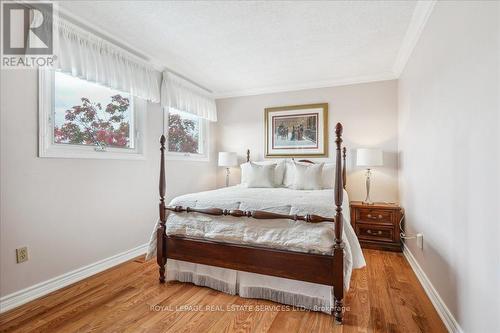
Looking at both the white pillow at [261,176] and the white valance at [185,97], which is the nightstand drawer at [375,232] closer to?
the white pillow at [261,176]

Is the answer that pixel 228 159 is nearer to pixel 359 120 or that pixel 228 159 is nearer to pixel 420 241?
pixel 359 120

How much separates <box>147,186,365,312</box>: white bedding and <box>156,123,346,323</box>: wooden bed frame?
0.05 meters

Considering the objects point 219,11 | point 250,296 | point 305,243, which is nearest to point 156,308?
point 250,296

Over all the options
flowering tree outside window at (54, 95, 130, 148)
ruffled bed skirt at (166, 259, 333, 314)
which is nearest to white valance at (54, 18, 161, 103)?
flowering tree outside window at (54, 95, 130, 148)

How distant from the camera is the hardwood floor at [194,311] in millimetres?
1639

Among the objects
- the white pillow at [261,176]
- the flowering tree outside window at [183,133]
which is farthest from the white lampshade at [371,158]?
the flowering tree outside window at [183,133]

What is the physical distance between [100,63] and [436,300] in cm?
356

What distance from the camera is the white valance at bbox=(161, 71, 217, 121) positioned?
3.30m

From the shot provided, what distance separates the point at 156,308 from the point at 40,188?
1.37m

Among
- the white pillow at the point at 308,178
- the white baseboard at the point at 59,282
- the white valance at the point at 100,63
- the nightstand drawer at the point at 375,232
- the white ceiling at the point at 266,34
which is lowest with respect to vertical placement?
the white baseboard at the point at 59,282

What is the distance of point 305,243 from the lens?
5.88ft

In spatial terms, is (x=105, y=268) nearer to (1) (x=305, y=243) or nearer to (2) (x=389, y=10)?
(1) (x=305, y=243)

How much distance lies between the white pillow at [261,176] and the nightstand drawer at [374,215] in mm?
1238

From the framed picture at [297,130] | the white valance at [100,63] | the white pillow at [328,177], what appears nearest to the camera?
the white valance at [100,63]
